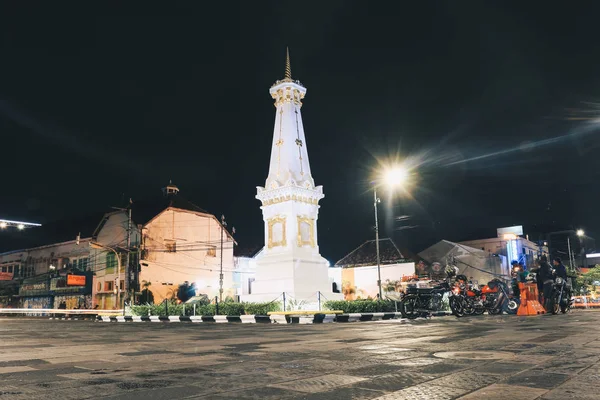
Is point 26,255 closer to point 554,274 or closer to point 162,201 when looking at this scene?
point 162,201

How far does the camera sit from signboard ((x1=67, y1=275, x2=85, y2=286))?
44.7 meters

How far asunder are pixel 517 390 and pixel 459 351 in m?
2.80

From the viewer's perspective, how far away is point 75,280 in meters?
45.5

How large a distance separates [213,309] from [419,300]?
40.8ft

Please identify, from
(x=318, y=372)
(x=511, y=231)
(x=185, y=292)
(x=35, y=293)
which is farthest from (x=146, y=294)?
(x=511, y=231)

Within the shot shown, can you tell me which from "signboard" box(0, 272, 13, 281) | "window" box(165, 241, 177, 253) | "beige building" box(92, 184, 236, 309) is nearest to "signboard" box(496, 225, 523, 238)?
"beige building" box(92, 184, 236, 309)

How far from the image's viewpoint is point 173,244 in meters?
46.7

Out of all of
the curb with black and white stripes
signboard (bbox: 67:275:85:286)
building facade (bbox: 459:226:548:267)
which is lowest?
the curb with black and white stripes

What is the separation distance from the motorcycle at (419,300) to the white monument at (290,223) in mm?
9034

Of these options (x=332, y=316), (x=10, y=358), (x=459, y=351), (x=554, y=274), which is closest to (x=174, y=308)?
(x=332, y=316)

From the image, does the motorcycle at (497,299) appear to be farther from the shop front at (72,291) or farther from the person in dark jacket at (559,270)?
the shop front at (72,291)

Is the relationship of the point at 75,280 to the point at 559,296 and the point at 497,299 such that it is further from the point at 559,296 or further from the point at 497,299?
the point at 559,296

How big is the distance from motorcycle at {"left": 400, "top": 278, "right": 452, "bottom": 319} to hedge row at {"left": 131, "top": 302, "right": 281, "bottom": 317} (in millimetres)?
8313

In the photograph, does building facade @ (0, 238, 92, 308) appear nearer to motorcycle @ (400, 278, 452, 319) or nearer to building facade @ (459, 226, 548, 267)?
motorcycle @ (400, 278, 452, 319)
